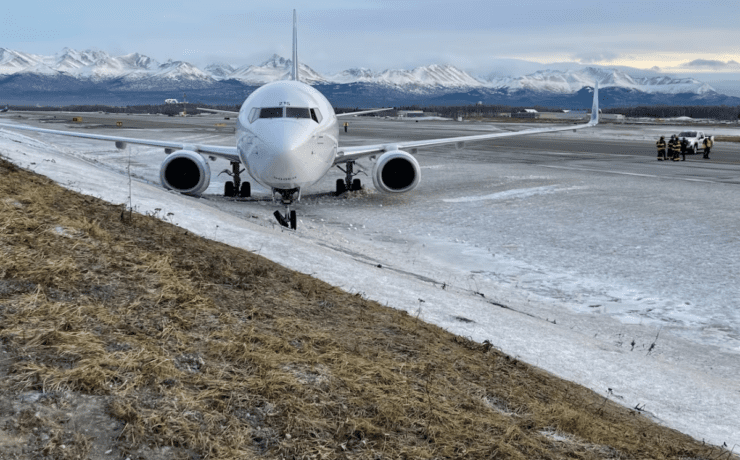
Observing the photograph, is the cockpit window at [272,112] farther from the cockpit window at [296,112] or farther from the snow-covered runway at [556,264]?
the snow-covered runway at [556,264]

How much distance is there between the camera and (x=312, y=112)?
15750mm

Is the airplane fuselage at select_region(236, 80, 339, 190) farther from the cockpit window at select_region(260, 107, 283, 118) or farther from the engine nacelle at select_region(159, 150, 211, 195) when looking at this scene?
the engine nacelle at select_region(159, 150, 211, 195)

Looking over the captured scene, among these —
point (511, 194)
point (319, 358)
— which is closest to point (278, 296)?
point (319, 358)

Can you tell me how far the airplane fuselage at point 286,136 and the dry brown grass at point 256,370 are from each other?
696cm

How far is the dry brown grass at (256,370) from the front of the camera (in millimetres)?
4043

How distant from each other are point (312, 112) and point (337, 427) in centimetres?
1242

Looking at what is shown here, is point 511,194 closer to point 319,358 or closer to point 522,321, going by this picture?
point 522,321

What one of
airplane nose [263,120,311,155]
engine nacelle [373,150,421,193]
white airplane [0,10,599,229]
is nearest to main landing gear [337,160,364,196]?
white airplane [0,10,599,229]

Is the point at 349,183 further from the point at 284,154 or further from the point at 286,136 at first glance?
the point at 284,154

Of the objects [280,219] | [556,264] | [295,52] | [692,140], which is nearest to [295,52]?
[295,52]

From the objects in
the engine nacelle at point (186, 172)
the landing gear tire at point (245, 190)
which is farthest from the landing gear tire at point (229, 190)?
the engine nacelle at point (186, 172)

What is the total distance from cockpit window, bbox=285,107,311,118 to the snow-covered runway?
2.69m

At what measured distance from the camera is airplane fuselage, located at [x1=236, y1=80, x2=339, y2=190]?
564 inches

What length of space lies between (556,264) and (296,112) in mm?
7528
